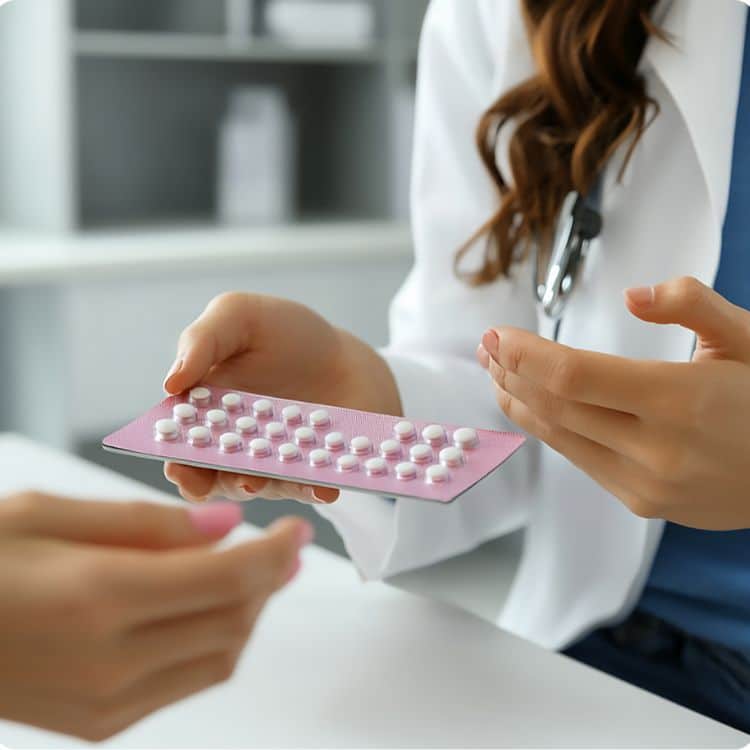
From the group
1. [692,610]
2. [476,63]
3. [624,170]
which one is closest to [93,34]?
[476,63]

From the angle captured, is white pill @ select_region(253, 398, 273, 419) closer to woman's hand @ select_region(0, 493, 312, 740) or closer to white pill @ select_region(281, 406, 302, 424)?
white pill @ select_region(281, 406, 302, 424)

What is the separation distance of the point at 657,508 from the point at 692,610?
0.26m

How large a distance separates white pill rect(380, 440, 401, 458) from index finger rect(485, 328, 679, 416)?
8cm

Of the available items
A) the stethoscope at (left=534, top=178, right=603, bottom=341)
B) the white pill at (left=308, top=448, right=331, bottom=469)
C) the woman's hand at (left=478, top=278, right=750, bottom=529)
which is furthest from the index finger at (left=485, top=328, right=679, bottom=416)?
the stethoscope at (left=534, top=178, right=603, bottom=341)

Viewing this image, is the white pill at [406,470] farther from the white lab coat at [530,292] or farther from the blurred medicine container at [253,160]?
the blurred medicine container at [253,160]

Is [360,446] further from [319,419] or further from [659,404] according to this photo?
[659,404]

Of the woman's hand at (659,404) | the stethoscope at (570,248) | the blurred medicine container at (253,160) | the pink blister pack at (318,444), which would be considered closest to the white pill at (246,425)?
the pink blister pack at (318,444)

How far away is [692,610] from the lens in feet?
2.33

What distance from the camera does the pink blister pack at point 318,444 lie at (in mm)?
476

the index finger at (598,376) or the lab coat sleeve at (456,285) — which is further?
the lab coat sleeve at (456,285)

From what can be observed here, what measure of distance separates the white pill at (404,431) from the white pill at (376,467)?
1.1 inches

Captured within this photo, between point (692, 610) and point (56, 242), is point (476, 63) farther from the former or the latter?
point (56, 242)

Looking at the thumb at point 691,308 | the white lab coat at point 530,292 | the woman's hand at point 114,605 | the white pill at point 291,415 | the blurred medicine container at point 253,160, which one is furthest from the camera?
the blurred medicine container at point 253,160

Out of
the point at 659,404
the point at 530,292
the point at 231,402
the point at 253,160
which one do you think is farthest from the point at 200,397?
the point at 253,160
